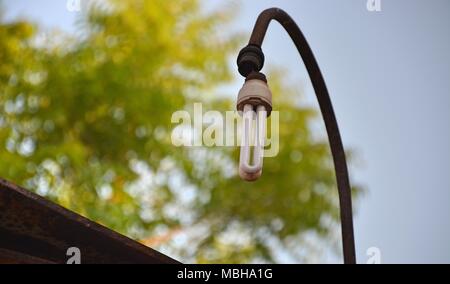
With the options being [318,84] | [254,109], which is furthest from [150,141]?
[254,109]

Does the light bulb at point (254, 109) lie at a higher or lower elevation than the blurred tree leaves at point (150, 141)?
lower

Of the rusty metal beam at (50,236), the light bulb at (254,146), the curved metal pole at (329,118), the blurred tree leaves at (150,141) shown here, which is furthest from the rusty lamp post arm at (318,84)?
the blurred tree leaves at (150,141)

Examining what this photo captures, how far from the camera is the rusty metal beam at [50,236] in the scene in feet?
5.98

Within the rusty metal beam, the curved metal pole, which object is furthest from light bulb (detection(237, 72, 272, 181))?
the rusty metal beam

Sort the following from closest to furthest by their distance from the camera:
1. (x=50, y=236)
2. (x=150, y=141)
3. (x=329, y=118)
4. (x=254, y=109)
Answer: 1. (x=50, y=236)
2. (x=254, y=109)
3. (x=329, y=118)
4. (x=150, y=141)

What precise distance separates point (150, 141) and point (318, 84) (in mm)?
4810

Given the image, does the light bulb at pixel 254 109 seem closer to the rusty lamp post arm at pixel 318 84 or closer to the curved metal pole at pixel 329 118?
the rusty lamp post arm at pixel 318 84

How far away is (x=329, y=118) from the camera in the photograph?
283 cm

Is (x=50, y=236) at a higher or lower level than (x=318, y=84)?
lower

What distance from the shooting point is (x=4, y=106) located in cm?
682

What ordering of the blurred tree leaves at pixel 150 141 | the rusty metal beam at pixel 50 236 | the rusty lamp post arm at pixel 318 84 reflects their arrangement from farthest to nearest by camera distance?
1. the blurred tree leaves at pixel 150 141
2. the rusty lamp post arm at pixel 318 84
3. the rusty metal beam at pixel 50 236

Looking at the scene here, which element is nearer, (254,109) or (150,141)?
(254,109)

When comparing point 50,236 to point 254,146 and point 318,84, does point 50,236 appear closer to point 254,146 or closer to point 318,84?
point 254,146

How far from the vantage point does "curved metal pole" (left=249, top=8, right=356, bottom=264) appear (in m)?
2.52
